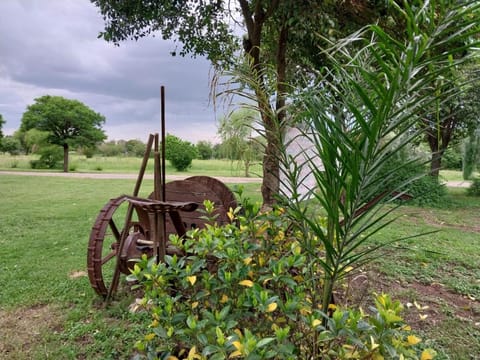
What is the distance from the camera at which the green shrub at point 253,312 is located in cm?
87

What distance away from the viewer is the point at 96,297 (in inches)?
93.7

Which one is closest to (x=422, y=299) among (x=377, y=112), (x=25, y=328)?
(x=377, y=112)

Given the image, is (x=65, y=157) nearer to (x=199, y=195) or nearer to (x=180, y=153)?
(x=180, y=153)

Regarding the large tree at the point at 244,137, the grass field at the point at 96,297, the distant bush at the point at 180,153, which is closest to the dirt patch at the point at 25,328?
the grass field at the point at 96,297

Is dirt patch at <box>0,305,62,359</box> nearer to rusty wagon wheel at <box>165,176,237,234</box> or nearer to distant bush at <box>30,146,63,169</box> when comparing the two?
rusty wagon wheel at <box>165,176,237,234</box>

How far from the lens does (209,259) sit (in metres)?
1.34

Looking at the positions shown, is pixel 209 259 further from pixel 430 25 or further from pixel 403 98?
pixel 430 25

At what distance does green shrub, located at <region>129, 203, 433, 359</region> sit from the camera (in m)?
0.87

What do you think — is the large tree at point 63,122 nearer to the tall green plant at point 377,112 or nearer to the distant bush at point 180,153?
the distant bush at point 180,153

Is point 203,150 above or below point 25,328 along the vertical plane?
above

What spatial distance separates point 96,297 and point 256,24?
3623mm

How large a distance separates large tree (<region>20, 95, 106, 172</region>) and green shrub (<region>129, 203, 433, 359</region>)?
69.3ft

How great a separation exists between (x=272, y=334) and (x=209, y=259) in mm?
403

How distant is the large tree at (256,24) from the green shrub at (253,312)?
125 cm
